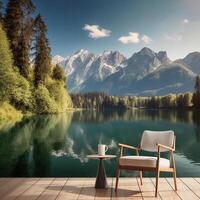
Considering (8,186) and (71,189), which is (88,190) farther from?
(8,186)

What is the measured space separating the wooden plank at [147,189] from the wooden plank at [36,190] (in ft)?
→ 4.71

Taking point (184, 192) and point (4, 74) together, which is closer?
point (184, 192)

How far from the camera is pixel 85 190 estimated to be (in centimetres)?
545

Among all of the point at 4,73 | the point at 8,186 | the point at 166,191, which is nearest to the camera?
the point at 166,191

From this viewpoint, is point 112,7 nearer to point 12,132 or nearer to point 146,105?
point 12,132

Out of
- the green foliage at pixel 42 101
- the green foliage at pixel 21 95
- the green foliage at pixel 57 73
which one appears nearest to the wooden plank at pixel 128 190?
the green foliage at pixel 21 95

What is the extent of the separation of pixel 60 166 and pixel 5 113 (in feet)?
54.1

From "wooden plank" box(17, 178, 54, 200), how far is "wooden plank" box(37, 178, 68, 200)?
59 mm

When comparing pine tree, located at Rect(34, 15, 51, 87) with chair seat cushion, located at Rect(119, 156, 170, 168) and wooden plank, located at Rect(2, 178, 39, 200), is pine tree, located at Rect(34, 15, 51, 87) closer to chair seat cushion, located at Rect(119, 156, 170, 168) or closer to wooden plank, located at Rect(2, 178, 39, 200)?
wooden plank, located at Rect(2, 178, 39, 200)

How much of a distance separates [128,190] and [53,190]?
108cm

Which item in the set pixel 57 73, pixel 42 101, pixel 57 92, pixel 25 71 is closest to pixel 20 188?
pixel 25 71

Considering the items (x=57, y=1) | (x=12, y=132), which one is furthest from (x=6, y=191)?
(x=57, y=1)

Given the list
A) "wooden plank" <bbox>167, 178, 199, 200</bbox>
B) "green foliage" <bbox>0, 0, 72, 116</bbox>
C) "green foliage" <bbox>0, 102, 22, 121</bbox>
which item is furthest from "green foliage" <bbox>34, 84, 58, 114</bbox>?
"wooden plank" <bbox>167, 178, 199, 200</bbox>

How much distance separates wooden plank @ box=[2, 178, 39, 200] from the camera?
16.5ft
